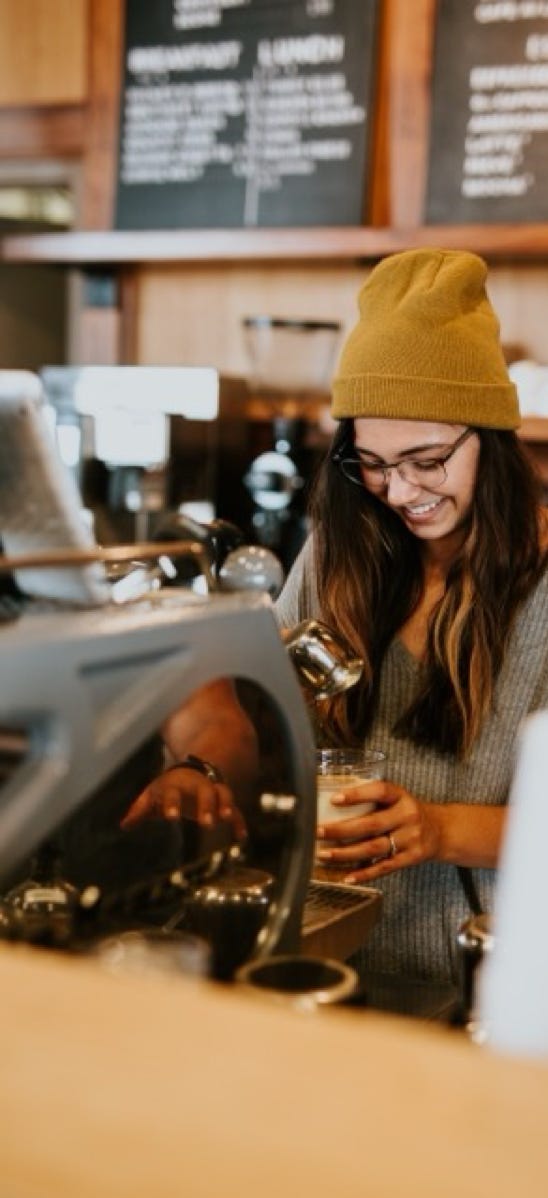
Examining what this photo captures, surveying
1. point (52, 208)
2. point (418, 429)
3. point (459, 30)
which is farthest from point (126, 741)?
point (52, 208)

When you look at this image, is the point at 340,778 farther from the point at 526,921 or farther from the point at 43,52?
the point at 43,52

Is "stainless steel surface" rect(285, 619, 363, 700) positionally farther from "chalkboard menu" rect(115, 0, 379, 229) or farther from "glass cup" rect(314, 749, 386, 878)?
"chalkboard menu" rect(115, 0, 379, 229)

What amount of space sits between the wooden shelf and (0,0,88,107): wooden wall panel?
1.54 ft

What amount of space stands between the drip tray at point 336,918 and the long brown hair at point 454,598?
1.69ft

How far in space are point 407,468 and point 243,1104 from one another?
1.30 meters

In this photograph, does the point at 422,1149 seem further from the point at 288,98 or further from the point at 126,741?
the point at 288,98

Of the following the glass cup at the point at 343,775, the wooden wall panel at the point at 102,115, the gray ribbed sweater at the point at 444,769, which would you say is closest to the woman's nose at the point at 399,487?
the gray ribbed sweater at the point at 444,769

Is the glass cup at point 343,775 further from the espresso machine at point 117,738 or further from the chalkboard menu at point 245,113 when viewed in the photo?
the chalkboard menu at point 245,113

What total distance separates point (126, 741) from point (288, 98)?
318 cm

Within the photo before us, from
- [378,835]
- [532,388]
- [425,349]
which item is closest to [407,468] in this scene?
[425,349]

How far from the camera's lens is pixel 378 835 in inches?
65.1

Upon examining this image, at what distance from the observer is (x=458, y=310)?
6.19 feet

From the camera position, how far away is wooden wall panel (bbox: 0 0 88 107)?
4270 mm

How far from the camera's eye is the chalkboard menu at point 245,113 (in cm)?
377
